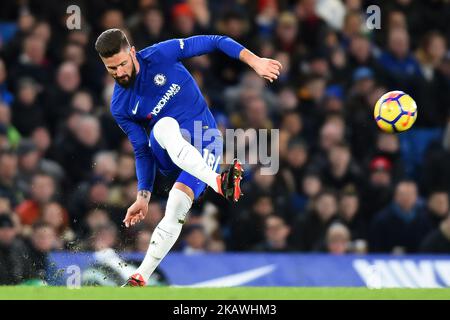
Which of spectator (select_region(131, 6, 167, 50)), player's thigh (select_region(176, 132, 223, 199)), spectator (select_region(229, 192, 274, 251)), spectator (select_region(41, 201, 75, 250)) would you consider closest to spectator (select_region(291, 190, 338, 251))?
spectator (select_region(229, 192, 274, 251))

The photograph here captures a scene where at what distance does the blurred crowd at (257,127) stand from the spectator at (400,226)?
2 cm

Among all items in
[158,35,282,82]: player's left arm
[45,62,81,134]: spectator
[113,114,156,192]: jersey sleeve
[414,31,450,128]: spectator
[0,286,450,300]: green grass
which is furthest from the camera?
[414,31,450,128]: spectator

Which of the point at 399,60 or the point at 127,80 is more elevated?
the point at 399,60

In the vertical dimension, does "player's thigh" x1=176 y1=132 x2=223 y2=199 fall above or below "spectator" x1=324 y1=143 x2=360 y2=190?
above

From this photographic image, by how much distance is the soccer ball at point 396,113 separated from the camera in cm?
1091

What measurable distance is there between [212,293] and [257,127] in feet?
17.5

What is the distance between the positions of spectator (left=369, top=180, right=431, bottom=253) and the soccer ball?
3.13 m

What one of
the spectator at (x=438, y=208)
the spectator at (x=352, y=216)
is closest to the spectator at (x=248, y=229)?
the spectator at (x=352, y=216)

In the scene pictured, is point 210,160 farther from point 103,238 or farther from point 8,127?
point 8,127

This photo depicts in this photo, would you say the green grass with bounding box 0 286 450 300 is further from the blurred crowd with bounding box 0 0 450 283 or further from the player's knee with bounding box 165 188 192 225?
the blurred crowd with bounding box 0 0 450 283

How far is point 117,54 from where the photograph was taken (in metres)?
9.65

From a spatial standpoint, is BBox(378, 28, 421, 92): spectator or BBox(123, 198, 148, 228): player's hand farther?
BBox(378, 28, 421, 92): spectator

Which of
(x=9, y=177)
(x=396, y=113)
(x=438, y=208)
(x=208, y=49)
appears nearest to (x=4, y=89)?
(x=9, y=177)

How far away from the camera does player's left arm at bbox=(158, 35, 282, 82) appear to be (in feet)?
31.0
